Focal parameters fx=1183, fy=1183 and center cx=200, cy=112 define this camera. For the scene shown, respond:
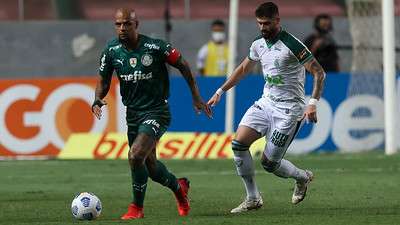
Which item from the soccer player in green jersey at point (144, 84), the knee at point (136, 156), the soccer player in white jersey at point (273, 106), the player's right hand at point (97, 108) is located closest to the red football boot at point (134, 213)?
the soccer player in green jersey at point (144, 84)

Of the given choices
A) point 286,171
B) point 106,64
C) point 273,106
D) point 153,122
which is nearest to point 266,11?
point 273,106

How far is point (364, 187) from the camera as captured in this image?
1494cm

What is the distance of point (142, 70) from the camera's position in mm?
11664

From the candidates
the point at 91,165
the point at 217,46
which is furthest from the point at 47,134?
the point at 217,46

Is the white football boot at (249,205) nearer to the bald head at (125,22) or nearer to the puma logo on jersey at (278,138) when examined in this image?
the puma logo on jersey at (278,138)

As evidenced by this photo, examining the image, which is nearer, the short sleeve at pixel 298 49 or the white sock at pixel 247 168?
the short sleeve at pixel 298 49

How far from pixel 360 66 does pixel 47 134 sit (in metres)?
6.25

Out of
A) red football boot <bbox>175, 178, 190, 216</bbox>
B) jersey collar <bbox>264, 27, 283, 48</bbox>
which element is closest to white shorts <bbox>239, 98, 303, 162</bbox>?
jersey collar <bbox>264, 27, 283, 48</bbox>

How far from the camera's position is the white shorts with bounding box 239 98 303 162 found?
12195 millimetres

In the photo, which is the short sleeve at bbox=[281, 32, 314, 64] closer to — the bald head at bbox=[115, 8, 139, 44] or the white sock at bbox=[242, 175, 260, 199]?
the white sock at bbox=[242, 175, 260, 199]

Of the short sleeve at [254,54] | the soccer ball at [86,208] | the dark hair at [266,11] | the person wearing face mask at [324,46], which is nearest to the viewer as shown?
the soccer ball at [86,208]

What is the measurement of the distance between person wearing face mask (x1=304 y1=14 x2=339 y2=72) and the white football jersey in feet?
33.7

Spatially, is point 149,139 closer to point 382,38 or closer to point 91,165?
point 91,165

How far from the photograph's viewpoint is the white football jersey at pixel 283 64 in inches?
470
